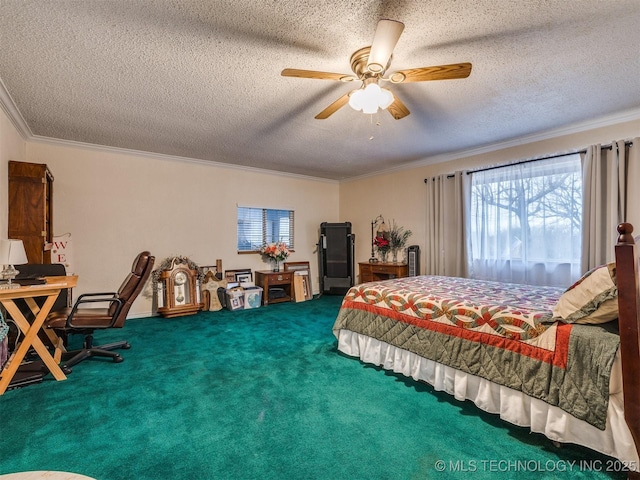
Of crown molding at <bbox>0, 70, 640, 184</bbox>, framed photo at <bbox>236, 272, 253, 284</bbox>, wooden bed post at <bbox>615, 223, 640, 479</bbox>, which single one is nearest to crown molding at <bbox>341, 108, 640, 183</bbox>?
crown molding at <bbox>0, 70, 640, 184</bbox>

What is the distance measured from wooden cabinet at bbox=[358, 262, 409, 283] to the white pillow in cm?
331

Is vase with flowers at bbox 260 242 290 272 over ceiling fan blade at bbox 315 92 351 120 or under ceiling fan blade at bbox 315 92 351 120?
under

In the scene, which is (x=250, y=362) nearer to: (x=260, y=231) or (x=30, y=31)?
(x=30, y=31)

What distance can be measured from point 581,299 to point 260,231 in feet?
16.1

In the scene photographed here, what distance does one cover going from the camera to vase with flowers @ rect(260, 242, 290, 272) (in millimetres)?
5703

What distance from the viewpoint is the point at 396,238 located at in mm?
5559

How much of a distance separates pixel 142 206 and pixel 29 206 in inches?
58.7

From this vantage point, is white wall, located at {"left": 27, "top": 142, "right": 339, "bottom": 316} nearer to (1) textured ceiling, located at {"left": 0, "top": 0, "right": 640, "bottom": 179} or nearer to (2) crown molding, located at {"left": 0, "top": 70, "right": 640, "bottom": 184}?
(2) crown molding, located at {"left": 0, "top": 70, "right": 640, "bottom": 184}

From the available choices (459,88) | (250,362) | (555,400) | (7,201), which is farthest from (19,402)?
(459,88)

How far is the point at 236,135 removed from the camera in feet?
12.6

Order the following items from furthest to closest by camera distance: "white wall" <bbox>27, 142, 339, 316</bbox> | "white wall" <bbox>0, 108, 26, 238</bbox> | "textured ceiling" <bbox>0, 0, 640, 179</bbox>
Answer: "white wall" <bbox>27, 142, 339, 316</bbox>
"white wall" <bbox>0, 108, 26, 238</bbox>
"textured ceiling" <bbox>0, 0, 640, 179</bbox>

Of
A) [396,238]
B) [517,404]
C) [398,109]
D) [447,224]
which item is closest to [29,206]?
[398,109]

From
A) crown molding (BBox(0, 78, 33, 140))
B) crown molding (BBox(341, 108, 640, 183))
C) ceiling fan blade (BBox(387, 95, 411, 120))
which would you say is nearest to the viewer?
ceiling fan blade (BBox(387, 95, 411, 120))

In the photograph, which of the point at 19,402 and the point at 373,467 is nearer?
the point at 373,467
